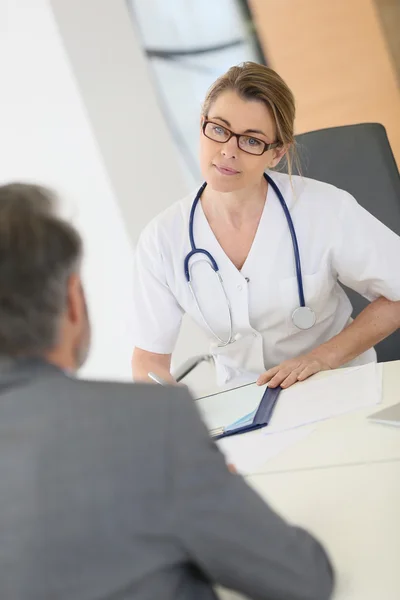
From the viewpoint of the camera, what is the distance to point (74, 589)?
0.66m

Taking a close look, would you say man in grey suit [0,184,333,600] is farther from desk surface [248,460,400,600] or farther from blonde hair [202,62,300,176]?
blonde hair [202,62,300,176]

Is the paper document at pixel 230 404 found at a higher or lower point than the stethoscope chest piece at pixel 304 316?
lower

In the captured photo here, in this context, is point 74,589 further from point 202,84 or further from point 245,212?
point 202,84

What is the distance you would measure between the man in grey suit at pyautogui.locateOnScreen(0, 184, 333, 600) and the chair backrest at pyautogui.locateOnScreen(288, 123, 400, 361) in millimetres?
1206

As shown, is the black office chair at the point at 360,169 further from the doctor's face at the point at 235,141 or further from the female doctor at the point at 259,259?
the doctor's face at the point at 235,141

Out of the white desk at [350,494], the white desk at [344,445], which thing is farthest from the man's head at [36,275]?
the white desk at [344,445]

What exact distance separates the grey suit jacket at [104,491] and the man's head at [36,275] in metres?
0.03

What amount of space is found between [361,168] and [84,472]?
52.7 inches

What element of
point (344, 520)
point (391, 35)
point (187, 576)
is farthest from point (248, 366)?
point (391, 35)

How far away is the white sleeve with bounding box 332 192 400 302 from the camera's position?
Answer: 1.58m

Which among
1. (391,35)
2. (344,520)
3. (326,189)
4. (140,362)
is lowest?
(344,520)

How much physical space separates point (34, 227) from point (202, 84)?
2.12 metres

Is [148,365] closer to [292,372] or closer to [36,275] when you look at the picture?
[292,372]

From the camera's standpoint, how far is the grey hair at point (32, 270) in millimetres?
662
